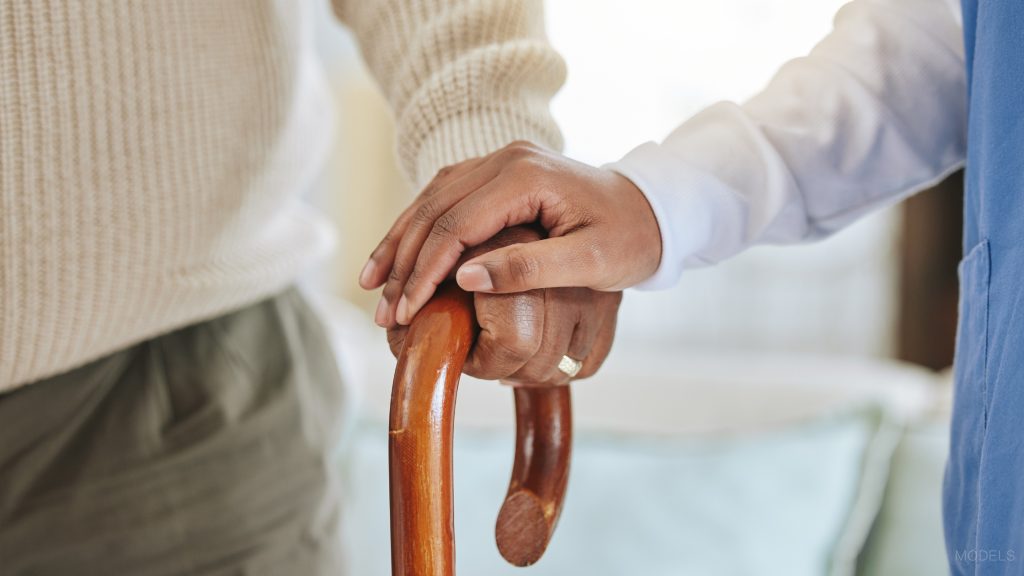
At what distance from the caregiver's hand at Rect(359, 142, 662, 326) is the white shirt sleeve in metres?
0.10

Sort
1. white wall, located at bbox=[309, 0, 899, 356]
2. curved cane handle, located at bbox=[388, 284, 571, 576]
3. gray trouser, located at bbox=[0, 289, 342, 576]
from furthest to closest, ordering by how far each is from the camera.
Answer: white wall, located at bbox=[309, 0, 899, 356] < gray trouser, located at bbox=[0, 289, 342, 576] < curved cane handle, located at bbox=[388, 284, 571, 576]

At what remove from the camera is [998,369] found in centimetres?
53

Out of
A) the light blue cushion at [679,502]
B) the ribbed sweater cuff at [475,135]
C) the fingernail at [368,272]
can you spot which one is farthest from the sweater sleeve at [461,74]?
the light blue cushion at [679,502]

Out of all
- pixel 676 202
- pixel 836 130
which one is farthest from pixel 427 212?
pixel 836 130

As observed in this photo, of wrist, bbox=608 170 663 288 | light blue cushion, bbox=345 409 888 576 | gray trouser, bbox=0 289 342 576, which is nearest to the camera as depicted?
wrist, bbox=608 170 663 288

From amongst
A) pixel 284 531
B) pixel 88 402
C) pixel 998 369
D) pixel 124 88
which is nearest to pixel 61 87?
pixel 124 88

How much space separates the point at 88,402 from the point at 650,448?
1046 mm

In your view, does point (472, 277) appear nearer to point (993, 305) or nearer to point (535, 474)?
point (535, 474)

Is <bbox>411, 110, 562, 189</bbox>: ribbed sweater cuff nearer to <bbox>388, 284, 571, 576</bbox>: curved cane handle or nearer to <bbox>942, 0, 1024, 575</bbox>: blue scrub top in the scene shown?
<bbox>388, 284, 571, 576</bbox>: curved cane handle

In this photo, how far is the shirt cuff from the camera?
0.61m

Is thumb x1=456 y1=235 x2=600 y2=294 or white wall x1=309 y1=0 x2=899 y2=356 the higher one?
white wall x1=309 y1=0 x2=899 y2=356

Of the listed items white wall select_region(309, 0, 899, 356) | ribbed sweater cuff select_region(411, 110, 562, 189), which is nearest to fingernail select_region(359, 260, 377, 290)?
ribbed sweater cuff select_region(411, 110, 562, 189)

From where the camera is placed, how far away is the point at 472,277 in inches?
19.8

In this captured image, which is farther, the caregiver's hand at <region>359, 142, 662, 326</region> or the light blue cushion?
the light blue cushion
